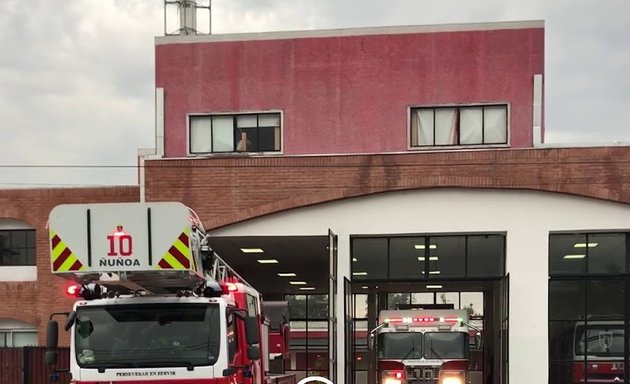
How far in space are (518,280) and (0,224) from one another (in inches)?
574

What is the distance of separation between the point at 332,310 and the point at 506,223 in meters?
4.20

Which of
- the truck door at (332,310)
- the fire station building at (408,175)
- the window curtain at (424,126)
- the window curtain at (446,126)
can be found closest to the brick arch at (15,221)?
the fire station building at (408,175)

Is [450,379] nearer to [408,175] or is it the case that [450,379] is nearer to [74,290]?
[408,175]

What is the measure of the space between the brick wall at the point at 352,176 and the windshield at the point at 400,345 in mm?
4078

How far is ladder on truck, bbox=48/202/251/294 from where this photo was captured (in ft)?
34.5

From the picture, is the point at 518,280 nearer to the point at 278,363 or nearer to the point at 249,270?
the point at 278,363

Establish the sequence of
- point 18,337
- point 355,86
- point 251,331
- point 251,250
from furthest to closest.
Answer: point 18,337 → point 251,250 → point 355,86 → point 251,331

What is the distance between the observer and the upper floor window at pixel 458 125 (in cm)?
2173

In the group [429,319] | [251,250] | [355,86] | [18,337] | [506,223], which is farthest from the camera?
[18,337]

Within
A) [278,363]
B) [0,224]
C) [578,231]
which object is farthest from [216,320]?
[0,224]

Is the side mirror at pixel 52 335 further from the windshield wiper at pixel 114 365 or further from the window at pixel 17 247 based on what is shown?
the window at pixel 17 247

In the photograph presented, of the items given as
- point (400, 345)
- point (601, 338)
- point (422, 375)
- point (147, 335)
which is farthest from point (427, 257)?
point (147, 335)

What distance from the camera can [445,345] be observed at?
22109mm

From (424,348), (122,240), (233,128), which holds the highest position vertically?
(233,128)
